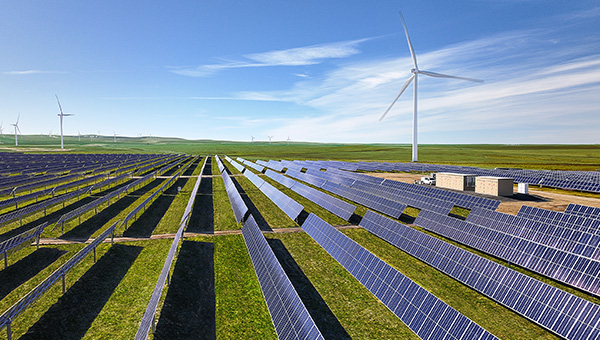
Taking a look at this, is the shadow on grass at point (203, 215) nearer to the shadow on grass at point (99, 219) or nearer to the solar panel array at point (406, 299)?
the shadow on grass at point (99, 219)

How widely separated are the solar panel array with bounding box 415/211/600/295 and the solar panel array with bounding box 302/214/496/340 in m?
9.08

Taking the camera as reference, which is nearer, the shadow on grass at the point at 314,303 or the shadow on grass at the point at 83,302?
the shadow on grass at the point at 83,302

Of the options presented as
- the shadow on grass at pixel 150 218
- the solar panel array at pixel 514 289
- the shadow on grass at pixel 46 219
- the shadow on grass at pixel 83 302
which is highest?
the solar panel array at pixel 514 289

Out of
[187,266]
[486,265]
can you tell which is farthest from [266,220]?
[486,265]

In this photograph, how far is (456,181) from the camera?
150ft

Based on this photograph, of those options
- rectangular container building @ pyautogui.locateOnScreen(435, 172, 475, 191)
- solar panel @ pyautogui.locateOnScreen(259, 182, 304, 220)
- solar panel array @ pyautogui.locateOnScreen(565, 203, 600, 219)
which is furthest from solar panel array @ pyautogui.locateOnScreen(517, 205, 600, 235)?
rectangular container building @ pyautogui.locateOnScreen(435, 172, 475, 191)

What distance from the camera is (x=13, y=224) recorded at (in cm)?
2550

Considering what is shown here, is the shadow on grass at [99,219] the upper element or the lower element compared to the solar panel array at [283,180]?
lower

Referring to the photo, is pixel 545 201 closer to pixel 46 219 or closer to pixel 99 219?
pixel 99 219

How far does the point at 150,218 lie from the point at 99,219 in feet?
14.8

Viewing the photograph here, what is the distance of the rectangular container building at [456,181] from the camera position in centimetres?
4469

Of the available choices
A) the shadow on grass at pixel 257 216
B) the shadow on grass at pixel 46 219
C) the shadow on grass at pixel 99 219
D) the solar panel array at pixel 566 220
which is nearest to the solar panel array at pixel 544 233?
the solar panel array at pixel 566 220

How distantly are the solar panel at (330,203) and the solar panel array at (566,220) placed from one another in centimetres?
1356

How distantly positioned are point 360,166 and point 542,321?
6580 cm
